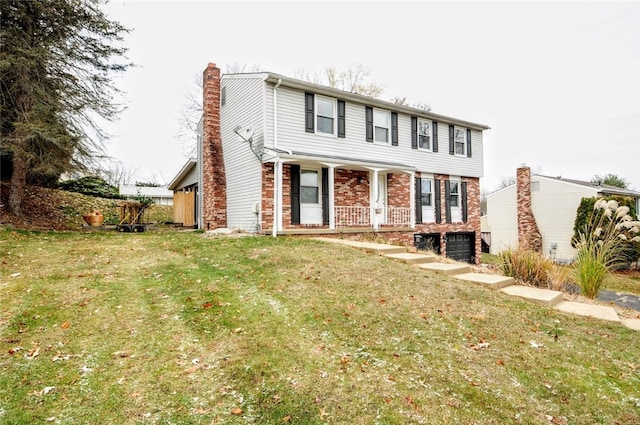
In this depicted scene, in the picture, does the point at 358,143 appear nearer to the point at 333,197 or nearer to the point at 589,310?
the point at 333,197

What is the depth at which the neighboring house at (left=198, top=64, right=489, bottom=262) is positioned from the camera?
10906mm

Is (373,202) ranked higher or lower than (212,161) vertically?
lower

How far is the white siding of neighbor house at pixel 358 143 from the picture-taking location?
11141mm

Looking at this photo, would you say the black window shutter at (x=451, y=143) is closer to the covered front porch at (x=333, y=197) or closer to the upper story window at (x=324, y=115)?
the covered front porch at (x=333, y=197)

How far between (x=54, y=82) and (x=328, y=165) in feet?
31.6

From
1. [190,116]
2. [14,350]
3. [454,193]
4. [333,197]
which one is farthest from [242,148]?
[190,116]

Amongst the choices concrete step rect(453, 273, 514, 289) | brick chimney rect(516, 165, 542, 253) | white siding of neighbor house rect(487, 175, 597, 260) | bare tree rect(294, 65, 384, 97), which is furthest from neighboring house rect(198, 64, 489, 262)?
bare tree rect(294, 65, 384, 97)

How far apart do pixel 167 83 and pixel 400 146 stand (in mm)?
21308

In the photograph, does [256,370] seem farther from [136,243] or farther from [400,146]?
[400,146]

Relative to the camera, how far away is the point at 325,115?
12.0 meters

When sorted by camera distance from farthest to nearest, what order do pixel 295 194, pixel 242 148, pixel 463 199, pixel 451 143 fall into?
A: pixel 463 199 → pixel 451 143 → pixel 242 148 → pixel 295 194

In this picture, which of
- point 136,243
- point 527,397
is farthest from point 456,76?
point 527,397

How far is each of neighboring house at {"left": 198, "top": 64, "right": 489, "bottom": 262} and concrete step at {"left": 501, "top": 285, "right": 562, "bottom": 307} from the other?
5.60m

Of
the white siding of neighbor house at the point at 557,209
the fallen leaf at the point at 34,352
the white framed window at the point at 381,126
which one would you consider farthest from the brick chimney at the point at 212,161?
the white siding of neighbor house at the point at 557,209
